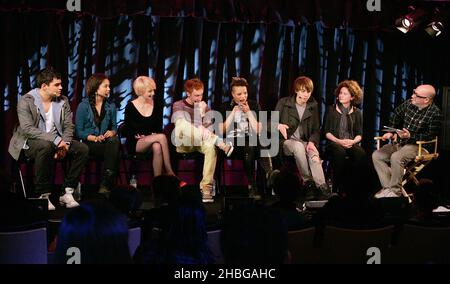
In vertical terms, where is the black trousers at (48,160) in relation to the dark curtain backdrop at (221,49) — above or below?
below

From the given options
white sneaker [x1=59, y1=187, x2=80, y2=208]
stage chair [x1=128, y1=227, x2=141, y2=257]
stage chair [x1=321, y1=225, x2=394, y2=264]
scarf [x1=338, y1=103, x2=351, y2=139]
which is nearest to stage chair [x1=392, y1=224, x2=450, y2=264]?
stage chair [x1=321, y1=225, x2=394, y2=264]

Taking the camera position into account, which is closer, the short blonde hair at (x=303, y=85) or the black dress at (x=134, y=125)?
the black dress at (x=134, y=125)

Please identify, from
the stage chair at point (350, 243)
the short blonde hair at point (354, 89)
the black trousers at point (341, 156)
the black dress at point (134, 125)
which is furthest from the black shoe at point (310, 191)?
the stage chair at point (350, 243)

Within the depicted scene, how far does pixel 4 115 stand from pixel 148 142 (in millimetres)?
1829

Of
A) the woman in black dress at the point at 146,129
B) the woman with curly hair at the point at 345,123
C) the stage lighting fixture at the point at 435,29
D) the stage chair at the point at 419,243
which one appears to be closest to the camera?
the stage chair at the point at 419,243

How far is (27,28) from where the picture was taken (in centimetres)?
712

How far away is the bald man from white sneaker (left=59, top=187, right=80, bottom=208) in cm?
297

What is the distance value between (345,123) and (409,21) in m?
1.36

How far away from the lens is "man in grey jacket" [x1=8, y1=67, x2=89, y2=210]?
595 centimetres

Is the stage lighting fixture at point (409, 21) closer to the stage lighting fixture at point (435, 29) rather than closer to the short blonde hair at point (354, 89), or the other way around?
the stage lighting fixture at point (435, 29)

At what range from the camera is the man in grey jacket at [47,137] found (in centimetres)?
595

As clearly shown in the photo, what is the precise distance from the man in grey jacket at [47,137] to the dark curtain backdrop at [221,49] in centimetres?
98

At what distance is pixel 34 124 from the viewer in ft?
20.1
